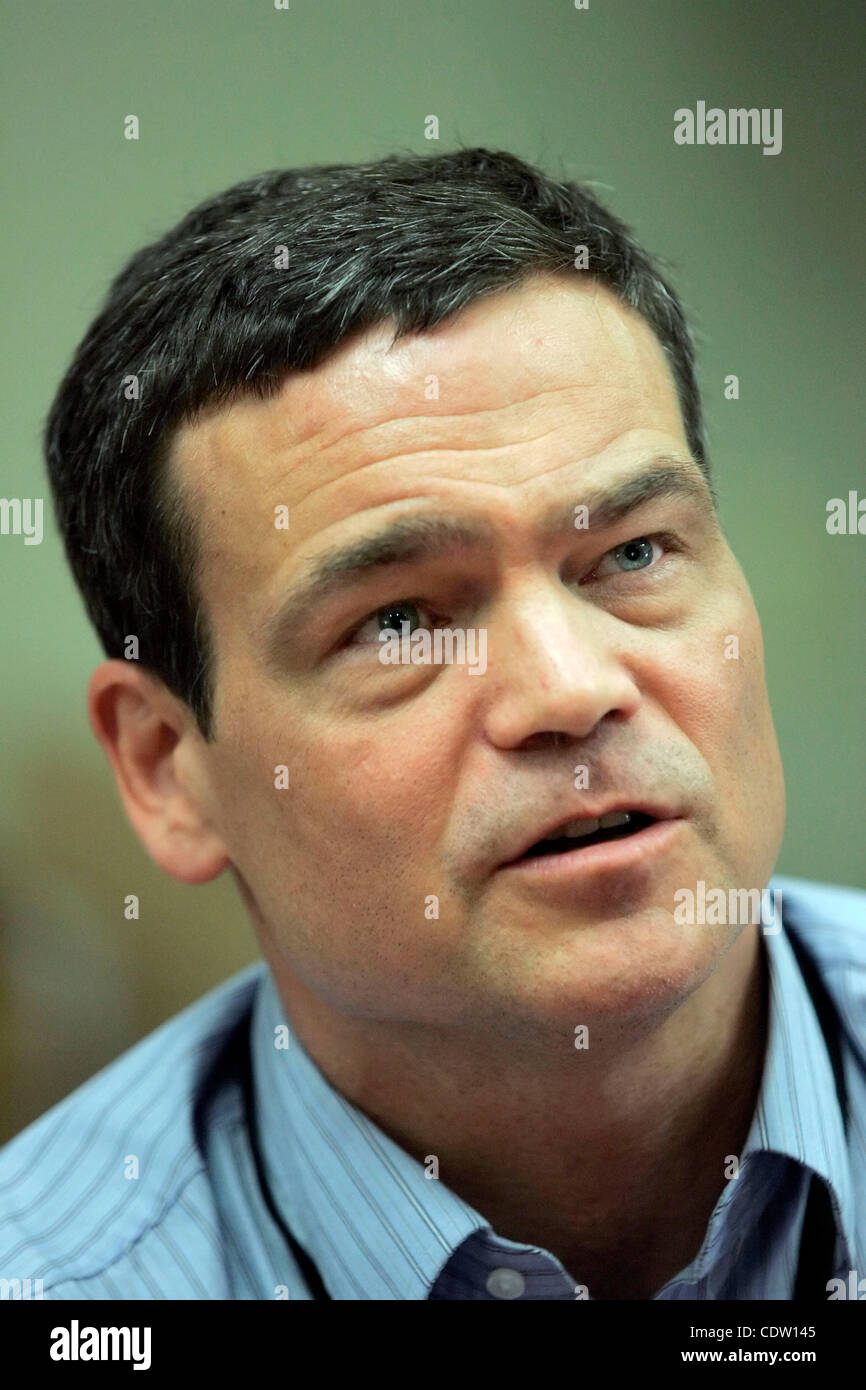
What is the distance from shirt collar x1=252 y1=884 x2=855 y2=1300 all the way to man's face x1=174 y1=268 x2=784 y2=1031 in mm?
160

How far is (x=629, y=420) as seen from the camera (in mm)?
1104

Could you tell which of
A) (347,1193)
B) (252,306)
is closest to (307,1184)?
(347,1193)

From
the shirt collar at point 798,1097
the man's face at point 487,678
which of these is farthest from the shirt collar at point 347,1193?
the shirt collar at point 798,1097

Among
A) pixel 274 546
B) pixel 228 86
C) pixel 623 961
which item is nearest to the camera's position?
pixel 623 961

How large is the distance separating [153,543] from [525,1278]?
0.74 metres

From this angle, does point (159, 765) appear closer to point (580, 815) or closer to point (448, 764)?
point (448, 764)

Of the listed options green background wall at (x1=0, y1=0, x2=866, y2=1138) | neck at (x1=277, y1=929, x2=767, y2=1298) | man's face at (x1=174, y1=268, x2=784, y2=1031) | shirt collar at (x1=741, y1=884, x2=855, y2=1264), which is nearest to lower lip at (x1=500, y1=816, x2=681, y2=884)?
man's face at (x1=174, y1=268, x2=784, y2=1031)

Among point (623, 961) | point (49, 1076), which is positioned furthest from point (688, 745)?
point (49, 1076)

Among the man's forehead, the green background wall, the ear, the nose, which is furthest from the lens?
the green background wall

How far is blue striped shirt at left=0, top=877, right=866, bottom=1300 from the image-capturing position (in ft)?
3.67

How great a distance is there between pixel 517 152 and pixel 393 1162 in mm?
1091

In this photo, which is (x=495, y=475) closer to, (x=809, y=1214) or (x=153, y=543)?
(x=153, y=543)

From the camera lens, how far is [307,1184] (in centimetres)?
121

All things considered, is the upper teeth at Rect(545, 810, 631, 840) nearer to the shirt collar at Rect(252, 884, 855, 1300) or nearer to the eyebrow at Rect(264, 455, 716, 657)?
the eyebrow at Rect(264, 455, 716, 657)
